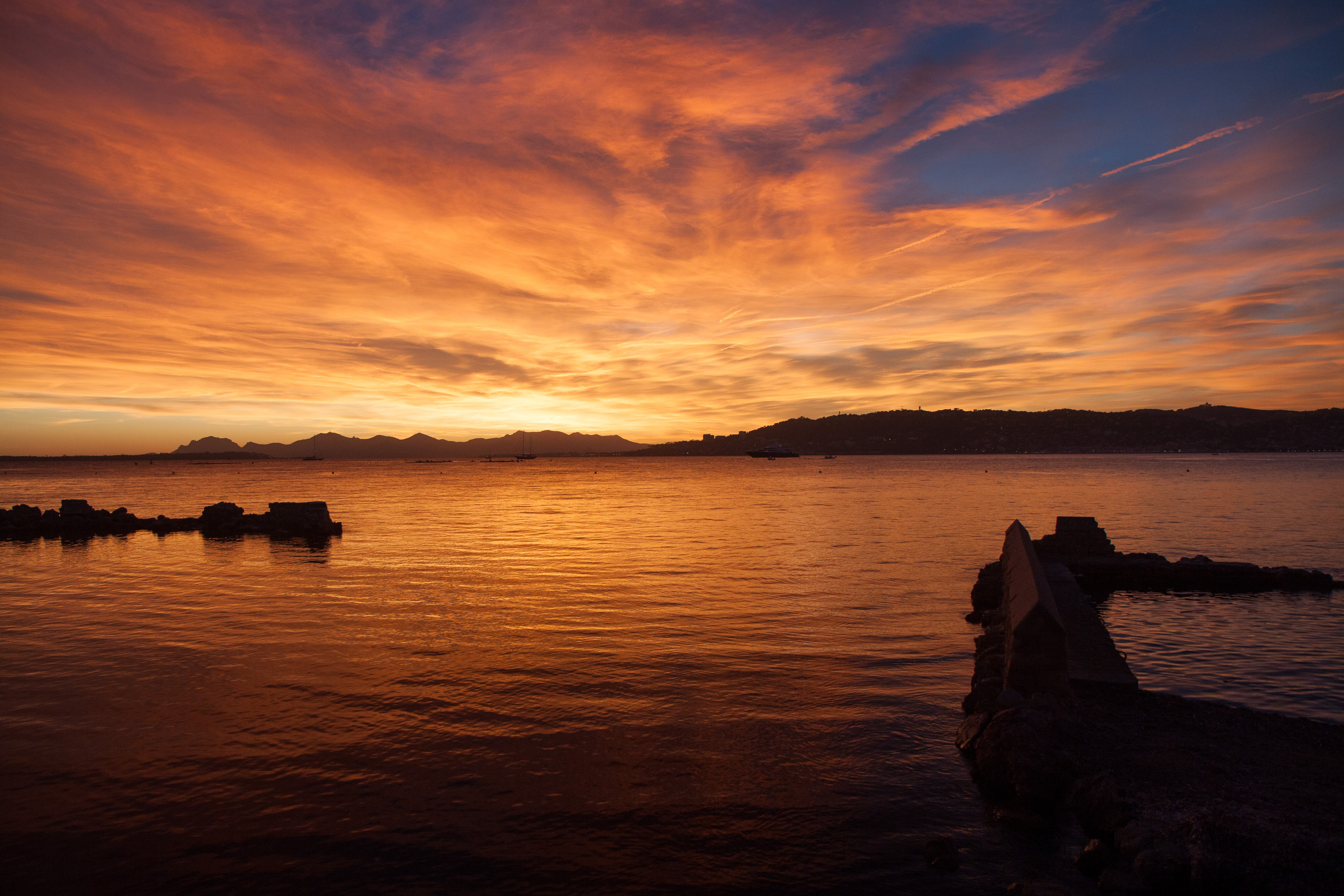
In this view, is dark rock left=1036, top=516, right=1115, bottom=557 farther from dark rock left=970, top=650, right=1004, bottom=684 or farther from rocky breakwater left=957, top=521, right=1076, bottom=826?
dark rock left=970, top=650, right=1004, bottom=684

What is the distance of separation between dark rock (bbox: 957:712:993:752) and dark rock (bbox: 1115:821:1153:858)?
7.68 ft

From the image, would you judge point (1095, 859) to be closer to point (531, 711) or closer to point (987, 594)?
point (531, 711)

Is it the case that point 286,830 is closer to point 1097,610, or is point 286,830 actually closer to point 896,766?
point 896,766

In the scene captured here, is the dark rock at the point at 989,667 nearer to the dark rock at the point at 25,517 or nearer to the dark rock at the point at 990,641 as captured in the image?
the dark rock at the point at 990,641

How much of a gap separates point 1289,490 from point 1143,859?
3129 inches

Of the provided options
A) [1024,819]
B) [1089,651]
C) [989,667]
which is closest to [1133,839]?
[1024,819]

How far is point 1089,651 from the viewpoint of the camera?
12.6 meters

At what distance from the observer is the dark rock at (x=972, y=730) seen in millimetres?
9289

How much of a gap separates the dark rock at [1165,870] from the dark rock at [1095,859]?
1.28ft

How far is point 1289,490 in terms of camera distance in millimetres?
64750

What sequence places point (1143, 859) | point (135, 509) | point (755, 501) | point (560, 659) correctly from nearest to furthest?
point (1143, 859) → point (560, 659) → point (135, 509) → point (755, 501)

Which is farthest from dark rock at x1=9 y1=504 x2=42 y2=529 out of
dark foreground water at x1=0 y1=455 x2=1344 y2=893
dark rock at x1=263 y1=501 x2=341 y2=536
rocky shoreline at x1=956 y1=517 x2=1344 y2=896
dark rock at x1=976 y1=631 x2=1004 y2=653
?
rocky shoreline at x1=956 y1=517 x2=1344 y2=896

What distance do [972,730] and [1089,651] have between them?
4.72 metres

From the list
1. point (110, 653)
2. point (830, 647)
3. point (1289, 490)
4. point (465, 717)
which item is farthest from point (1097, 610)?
point (1289, 490)
